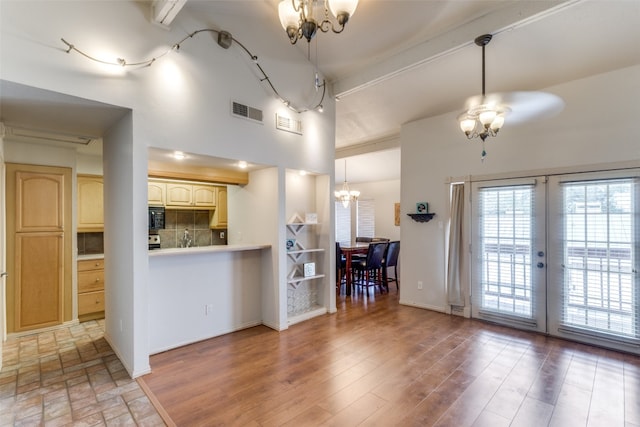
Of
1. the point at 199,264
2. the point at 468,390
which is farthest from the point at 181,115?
the point at 468,390

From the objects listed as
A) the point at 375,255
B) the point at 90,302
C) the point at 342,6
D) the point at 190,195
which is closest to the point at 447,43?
the point at 342,6

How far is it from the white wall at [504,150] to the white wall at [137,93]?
7.52ft

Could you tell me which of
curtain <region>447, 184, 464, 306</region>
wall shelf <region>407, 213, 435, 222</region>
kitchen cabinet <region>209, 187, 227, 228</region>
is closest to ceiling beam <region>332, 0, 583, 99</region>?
curtain <region>447, 184, 464, 306</region>

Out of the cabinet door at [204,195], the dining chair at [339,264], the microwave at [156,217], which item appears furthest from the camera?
the dining chair at [339,264]

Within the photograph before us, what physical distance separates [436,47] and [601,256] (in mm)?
3103

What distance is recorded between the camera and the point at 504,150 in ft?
13.8

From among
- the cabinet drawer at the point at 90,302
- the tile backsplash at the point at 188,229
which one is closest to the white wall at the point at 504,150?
the tile backsplash at the point at 188,229

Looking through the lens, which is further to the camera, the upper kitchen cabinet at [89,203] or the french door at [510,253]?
the upper kitchen cabinet at [89,203]

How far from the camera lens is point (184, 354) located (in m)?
3.32

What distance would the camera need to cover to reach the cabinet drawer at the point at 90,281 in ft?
14.5

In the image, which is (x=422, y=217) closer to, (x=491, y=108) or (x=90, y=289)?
(x=491, y=108)

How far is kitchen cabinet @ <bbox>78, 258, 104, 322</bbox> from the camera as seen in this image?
4422 mm

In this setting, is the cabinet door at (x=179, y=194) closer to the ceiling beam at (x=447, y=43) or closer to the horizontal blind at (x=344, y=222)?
the ceiling beam at (x=447, y=43)

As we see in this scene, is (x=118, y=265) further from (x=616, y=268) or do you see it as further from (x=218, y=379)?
(x=616, y=268)
